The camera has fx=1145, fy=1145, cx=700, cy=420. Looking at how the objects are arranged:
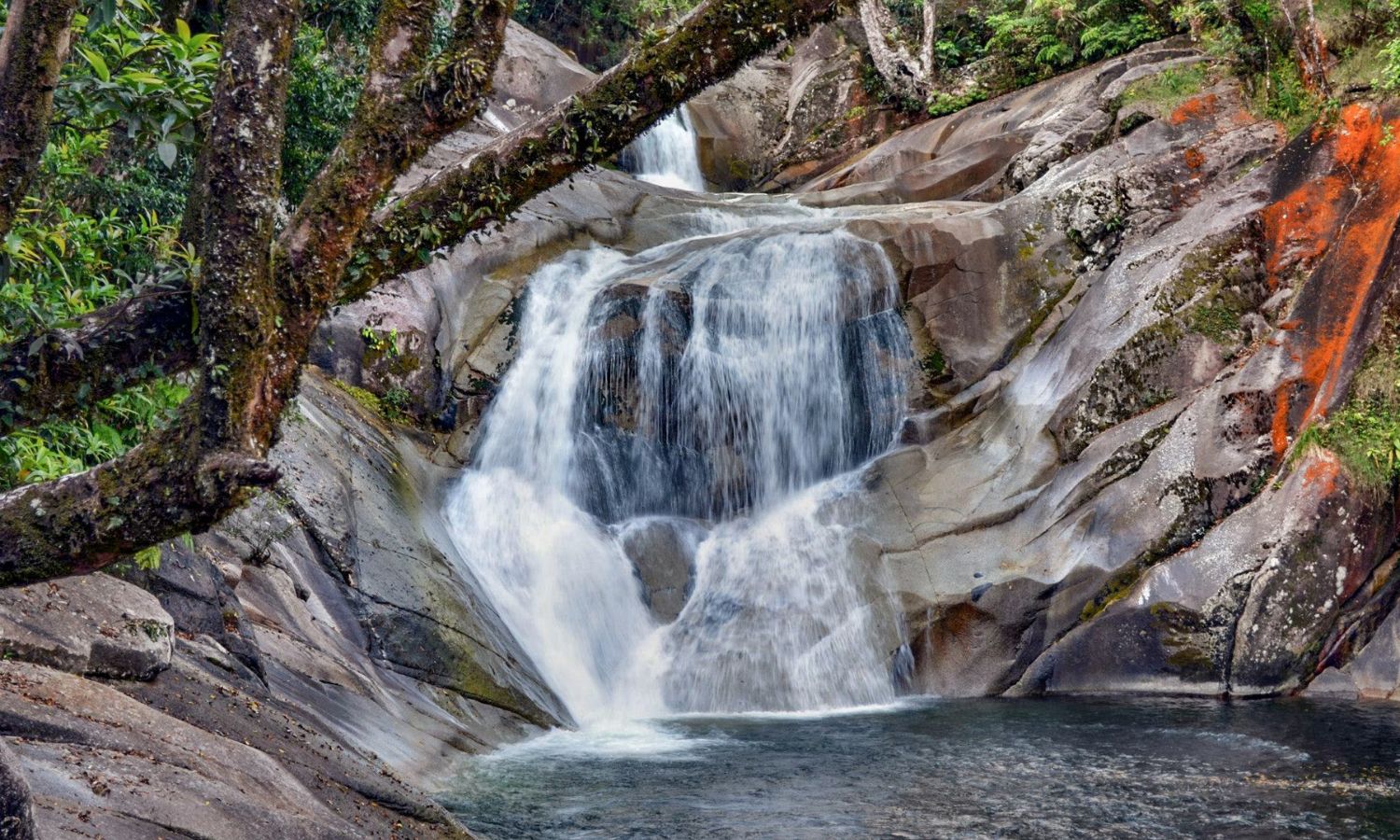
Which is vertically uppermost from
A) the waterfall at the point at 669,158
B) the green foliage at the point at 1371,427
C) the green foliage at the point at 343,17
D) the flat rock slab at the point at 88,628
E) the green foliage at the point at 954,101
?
the waterfall at the point at 669,158

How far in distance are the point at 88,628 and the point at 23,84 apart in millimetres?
3610

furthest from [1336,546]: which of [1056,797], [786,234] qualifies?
[786,234]

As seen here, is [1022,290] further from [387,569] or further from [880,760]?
[387,569]

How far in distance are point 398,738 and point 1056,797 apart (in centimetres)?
479

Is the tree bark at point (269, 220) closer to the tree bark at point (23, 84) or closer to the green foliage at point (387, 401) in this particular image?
the tree bark at point (23, 84)

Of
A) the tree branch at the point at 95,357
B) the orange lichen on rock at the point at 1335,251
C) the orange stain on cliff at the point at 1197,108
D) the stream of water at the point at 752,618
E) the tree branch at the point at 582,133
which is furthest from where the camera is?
the orange stain on cliff at the point at 1197,108

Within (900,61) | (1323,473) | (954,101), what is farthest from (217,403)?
(900,61)

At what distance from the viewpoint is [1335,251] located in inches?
492

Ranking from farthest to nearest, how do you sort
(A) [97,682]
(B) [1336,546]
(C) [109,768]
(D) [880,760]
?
(B) [1336,546] < (D) [880,760] < (A) [97,682] < (C) [109,768]

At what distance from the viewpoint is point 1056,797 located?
25.9ft

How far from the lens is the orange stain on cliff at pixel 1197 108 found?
15828 mm

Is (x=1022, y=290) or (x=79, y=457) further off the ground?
(x=1022, y=290)

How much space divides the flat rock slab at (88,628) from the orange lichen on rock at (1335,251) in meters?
10.6

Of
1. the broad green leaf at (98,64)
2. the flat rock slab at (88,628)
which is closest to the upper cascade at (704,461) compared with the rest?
the flat rock slab at (88,628)
